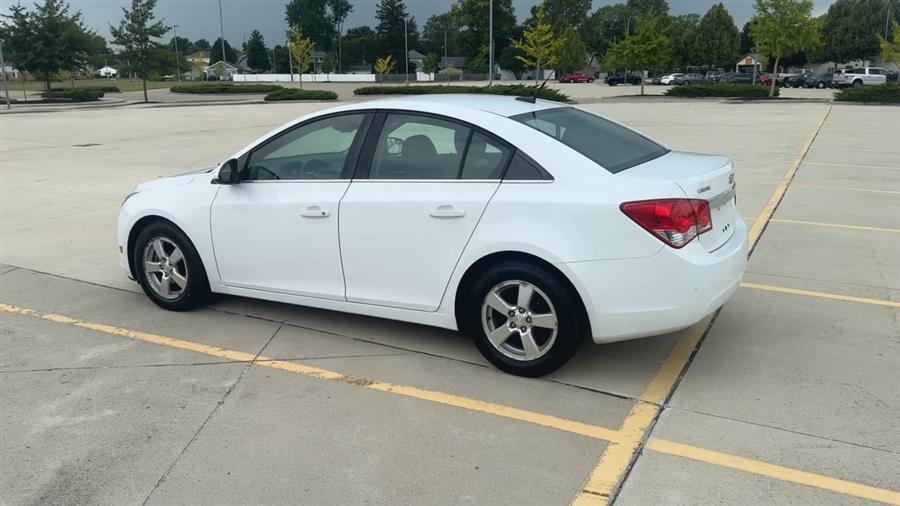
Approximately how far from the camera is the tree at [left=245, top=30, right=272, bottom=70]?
12438 cm

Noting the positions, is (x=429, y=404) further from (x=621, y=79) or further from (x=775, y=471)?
(x=621, y=79)

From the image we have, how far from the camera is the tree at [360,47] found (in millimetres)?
119444

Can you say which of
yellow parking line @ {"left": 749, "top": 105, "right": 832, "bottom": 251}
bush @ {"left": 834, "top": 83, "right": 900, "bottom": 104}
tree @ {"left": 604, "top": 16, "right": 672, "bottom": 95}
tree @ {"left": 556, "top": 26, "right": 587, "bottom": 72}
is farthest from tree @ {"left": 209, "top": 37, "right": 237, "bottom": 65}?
yellow parking line @ {"left": 749, "top": 105, "right": 832, "bottom": 251}

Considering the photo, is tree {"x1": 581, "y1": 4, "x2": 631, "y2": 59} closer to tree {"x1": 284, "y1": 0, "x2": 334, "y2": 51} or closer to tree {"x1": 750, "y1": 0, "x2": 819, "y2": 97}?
tree {"x1": 284, "y1": 0, "x2": 334, "y2": 51}

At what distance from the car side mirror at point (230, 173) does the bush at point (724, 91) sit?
125 ft

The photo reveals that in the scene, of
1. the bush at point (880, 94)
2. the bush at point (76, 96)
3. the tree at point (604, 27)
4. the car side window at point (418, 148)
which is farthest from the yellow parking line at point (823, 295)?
the tree at point (604, 27)

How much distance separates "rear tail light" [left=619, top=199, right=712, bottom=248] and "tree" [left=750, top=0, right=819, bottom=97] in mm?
37724

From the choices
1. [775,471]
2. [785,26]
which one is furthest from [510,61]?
[775,471]

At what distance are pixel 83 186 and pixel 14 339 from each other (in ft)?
23.0

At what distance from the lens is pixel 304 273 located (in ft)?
15.6

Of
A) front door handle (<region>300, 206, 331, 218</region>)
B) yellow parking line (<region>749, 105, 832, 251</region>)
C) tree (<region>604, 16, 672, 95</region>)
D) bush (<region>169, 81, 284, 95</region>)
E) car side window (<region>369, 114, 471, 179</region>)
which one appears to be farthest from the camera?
bush (<region>169, 81, 284, 95</region>)

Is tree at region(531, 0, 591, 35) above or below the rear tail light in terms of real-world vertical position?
above

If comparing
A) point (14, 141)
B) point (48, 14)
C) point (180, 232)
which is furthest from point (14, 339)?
point (48, 14)

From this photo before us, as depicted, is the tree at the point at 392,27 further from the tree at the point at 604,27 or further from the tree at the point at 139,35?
the tree at the point at 139,35
